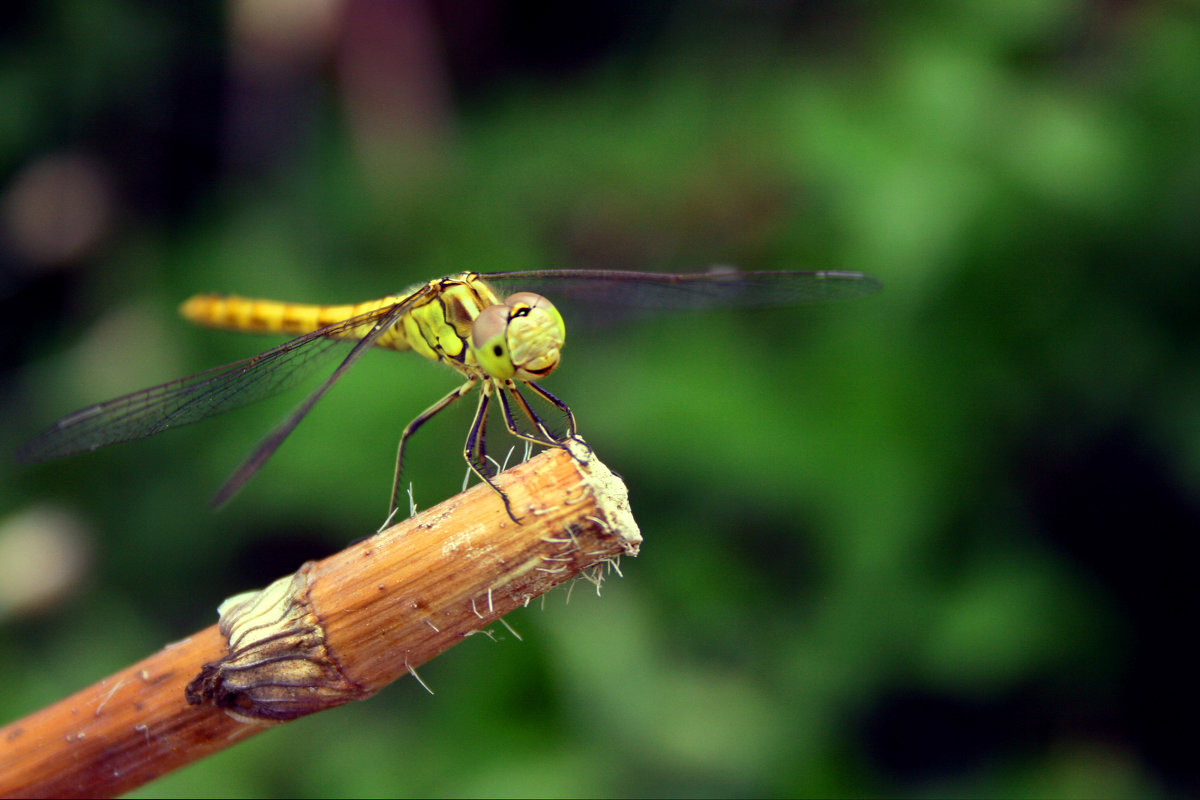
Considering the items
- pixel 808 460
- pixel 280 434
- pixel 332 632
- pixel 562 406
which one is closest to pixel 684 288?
pixel 808 460

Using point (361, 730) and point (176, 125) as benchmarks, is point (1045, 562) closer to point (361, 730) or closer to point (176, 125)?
point (361, 730)

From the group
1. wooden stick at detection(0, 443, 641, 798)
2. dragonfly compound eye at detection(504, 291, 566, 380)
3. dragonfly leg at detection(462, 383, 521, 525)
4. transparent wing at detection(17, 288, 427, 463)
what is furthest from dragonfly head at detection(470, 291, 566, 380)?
wooden stick at detection(0, 443, 641, 798)

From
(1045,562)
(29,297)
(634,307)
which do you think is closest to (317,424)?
(634,307)

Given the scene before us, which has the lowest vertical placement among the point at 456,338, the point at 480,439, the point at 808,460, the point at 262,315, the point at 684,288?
the point at 808,460

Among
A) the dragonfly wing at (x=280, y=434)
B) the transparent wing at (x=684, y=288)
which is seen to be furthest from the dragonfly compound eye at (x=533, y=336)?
the transparent wing at (x=684, y=288)

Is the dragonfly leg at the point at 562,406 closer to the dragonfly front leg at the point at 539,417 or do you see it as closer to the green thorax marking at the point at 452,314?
the dragonfly front leg at the point at 539,417

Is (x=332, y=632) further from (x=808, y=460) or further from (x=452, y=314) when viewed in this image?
(x=808, y=460)
